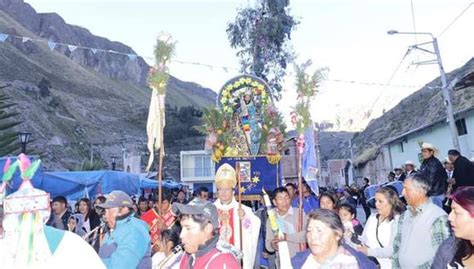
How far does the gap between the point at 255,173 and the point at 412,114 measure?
108 feet

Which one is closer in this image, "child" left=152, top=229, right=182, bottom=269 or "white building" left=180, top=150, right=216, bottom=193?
"child" left=152, top=229, right=182, bottom=269

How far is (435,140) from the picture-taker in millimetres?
26812

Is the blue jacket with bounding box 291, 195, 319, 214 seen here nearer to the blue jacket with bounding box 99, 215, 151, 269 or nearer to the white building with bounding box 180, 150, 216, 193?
the blue jacket with bounding box 99, 215, 151, 269

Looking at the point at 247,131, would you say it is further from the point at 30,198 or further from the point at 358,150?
the point at 358,150

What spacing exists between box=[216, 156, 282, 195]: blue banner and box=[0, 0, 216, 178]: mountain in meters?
49.5

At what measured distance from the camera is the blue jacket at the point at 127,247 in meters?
3.57

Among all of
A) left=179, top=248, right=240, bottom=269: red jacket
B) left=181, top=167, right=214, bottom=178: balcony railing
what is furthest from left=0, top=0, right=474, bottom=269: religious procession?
left=181, top=167, right=214, bottom=178: balcony railing

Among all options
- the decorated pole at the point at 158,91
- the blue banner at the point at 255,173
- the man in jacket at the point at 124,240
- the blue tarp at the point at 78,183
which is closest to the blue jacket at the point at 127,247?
the man in jacket at the point at 124,240

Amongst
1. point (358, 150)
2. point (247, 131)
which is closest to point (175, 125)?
point (358, 150)

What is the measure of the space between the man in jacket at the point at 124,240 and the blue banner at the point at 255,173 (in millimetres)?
5392

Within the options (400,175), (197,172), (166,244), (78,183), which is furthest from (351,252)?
(197,172)

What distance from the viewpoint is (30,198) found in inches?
97.7

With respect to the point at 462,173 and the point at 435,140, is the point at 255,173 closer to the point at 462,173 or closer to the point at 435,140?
the point at 462,173

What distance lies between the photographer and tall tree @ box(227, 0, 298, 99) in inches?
925
